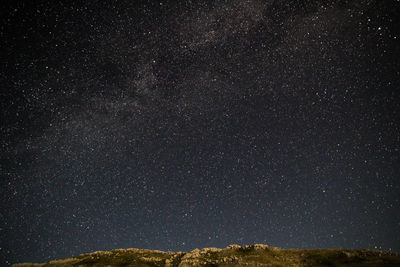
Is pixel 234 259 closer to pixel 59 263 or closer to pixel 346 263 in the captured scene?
pixel 346 263

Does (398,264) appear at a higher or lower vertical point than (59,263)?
lower

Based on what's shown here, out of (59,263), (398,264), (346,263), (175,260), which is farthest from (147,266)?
(398,264)

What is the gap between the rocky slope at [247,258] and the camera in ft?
67.5

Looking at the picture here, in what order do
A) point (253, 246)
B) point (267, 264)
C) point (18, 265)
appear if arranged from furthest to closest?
point (18, 265) → point (253, 246) → point (267, 264)

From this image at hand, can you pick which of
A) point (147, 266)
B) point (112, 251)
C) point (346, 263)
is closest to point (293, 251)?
point (346, 263)

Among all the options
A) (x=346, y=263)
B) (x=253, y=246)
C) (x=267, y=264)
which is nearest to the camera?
(x=346, y=263)

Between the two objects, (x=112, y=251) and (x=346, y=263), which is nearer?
(x=346, y=263)

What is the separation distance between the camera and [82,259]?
29141mm

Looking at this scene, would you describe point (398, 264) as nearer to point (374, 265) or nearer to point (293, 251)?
point (374, 265)

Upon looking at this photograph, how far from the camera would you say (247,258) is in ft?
77.2

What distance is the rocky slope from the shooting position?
2059cm

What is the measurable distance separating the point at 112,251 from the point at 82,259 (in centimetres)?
482

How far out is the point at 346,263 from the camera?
20109 millimetres

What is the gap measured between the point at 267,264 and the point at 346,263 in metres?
6.52
